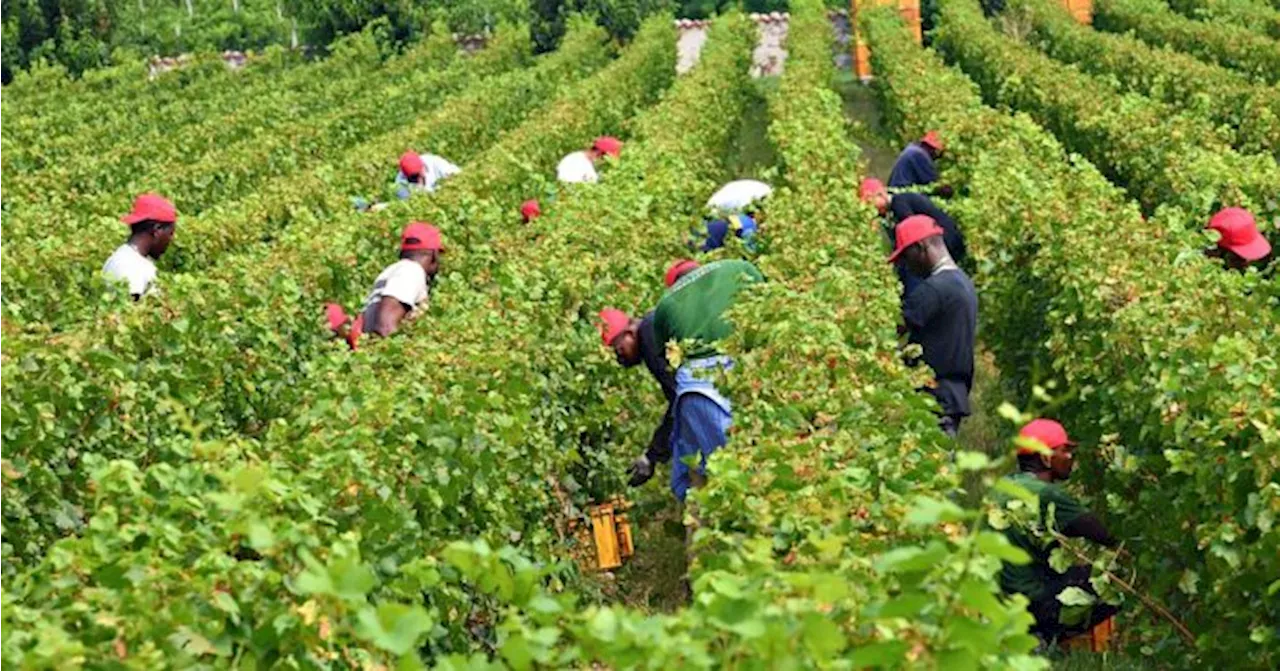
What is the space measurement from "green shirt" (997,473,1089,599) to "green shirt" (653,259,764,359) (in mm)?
1490

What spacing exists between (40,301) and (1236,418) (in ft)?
26.1

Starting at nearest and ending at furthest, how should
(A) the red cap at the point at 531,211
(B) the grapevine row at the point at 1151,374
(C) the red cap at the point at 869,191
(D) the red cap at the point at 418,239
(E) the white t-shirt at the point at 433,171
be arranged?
(B) the grapevine row at the point at 1151,374 → (D) the red cap at the point at 418,239 → (C) the red cap at the point at 869,191 → (A) the red cap at the point at 531,211 → (E) the white t-shirt at the point at 433,171

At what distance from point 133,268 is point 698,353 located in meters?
4.29

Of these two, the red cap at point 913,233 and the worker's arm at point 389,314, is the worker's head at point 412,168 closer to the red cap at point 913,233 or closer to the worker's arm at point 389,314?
the worker's arm at point 389,314

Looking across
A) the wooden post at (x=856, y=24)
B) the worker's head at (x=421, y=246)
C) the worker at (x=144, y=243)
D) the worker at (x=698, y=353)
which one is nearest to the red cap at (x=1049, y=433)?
the worker at (x=698, y=353)

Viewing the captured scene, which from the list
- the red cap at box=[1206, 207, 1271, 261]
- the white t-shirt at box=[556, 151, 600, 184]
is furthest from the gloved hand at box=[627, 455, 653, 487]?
the white t-shirt at box=[556, 151, 600, 184]

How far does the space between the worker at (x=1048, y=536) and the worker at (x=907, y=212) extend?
408 centimetres

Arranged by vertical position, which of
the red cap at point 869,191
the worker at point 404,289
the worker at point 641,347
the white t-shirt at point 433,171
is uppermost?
the worker at point 641,347

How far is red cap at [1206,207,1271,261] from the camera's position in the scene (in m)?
10.5

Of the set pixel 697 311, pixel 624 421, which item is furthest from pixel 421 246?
pixel 697 311

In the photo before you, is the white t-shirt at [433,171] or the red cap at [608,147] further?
the red cap at [608,147]

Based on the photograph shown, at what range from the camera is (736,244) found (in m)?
12.5

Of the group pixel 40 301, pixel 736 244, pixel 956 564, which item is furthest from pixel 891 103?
pixel 956 564

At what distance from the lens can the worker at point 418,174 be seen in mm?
16984
